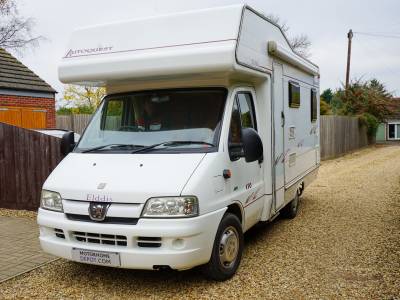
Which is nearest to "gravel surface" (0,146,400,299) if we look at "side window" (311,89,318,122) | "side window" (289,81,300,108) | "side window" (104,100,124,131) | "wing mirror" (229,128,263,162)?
"wing mirror" (229,128,263,162)

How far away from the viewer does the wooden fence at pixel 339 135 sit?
22.6 metres

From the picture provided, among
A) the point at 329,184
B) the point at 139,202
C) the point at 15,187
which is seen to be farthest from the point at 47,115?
the point at 139,202

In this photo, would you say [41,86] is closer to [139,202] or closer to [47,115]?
[47,115]

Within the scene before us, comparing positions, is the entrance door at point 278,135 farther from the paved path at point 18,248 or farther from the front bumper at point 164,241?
the paved path at point 18,248

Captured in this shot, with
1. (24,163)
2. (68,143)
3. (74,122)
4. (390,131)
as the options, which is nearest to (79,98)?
(74,122)

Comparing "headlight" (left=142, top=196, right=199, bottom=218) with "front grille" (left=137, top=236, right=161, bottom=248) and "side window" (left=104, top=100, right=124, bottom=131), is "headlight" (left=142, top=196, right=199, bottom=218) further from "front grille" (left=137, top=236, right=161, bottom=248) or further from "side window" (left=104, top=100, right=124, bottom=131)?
"side window" (left=104, top=100, right=124, bottom=131)

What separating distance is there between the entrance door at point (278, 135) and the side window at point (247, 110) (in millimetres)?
471

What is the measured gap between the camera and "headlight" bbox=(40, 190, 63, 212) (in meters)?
4.98

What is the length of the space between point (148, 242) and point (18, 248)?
115 inches

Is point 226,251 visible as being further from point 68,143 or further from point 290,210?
point 290,210

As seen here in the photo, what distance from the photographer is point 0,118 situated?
16000 millimetres

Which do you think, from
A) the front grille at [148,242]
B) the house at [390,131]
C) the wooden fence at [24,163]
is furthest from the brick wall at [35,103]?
the house at [390,131]

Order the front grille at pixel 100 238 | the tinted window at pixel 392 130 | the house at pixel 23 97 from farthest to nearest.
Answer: the tinted window at pixel 392 130 < the house at pixel 23 97 < the front grille at pixel 100 238

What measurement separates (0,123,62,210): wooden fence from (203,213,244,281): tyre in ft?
14.4
